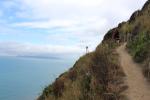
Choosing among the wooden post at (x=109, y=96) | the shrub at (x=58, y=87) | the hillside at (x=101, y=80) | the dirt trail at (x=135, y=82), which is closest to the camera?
the wooden post at (x=109, y=96)

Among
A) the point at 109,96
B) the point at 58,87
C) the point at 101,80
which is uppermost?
the point at 101,80

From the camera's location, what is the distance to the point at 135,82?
16125mm

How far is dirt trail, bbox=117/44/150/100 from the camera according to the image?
14.7 m

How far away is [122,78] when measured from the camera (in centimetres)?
1670

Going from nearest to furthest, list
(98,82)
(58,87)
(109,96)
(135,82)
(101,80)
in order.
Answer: (109,96)
(98,82)
(101,80)
(135,82)
(58,87)

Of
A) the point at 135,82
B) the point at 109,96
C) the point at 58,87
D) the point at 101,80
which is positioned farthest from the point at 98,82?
the point at 58,87

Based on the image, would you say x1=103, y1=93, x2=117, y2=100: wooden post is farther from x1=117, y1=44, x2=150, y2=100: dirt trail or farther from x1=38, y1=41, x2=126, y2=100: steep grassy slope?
x1=117, y1=44, x2=150, y2=100: dirt trail

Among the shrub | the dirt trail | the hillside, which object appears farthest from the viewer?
the shrub

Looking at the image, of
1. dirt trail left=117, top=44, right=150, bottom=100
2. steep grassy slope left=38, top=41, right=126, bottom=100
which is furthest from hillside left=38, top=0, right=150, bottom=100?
dirt trail left=117, top=44, right=150, bottom=100

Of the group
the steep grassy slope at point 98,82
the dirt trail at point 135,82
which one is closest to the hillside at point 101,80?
the steep grassy slope at point 98,82

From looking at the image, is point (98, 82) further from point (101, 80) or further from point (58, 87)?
point (58, 87)

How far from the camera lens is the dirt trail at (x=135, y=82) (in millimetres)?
14686

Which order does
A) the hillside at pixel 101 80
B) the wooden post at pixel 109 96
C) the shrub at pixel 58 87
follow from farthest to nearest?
the shrub at pixel 58 87
the hillside at pixel 101 80
the wooden post at pixel 109 96

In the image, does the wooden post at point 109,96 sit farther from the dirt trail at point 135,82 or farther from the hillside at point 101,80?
the dirt trail at point 135,82
